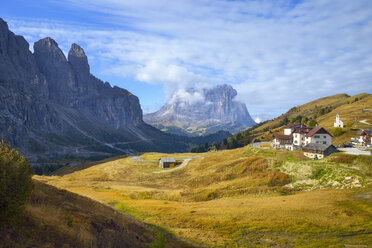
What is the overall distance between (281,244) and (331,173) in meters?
31.8

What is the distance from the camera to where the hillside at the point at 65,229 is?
15.6 metres

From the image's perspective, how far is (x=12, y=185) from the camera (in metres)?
15.3

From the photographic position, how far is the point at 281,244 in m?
25.1

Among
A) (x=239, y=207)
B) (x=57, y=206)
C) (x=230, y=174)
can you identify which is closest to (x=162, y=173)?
(x=230, y=174)

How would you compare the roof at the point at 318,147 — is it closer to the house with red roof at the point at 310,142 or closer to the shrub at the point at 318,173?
the house with red roof at the point at 310,142

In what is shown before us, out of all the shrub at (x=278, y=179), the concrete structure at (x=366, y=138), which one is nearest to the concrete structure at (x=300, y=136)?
the concrete structure at (x=366, y=138)

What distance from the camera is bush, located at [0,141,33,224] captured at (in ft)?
48.0

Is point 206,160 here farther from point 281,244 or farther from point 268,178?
point 281,244

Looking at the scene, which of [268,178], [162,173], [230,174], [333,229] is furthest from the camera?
[162,173]

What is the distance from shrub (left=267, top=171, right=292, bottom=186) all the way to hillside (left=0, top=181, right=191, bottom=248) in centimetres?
3298

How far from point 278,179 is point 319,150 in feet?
64.8

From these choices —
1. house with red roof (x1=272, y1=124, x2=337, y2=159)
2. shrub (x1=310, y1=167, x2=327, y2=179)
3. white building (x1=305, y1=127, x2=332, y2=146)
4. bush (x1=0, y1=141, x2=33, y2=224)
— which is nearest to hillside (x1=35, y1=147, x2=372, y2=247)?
shrub (x1=310, y1=167, x2=327, y2=179)

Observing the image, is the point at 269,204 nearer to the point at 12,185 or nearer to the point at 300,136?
the point at 12,185

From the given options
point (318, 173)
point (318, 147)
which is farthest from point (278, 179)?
point (318, 147)
